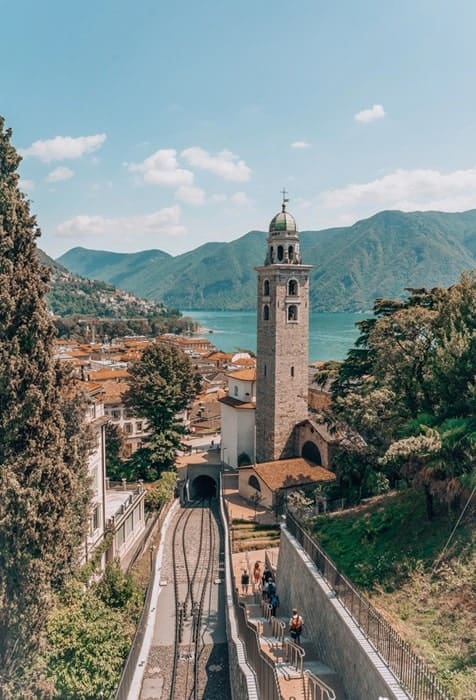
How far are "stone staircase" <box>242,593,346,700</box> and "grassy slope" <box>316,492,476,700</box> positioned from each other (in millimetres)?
1663

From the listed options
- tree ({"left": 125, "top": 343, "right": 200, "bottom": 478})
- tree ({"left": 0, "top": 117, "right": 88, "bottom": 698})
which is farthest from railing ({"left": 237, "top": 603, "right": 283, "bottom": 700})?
tree ({"left": 125, "top": 343, "right": 200, "bottom": 478})

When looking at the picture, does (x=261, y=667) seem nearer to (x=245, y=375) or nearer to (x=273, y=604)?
(x=273, y=604)

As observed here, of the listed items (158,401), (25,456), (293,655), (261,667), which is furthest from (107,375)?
(261,667)

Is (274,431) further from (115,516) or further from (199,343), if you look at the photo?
(199,343)

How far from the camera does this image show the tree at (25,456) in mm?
11375

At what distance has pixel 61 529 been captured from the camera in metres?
12.2

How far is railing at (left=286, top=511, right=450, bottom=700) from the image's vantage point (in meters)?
7.53

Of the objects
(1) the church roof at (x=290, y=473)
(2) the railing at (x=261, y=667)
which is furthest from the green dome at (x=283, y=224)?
(2) the railing at (x=261, y=667)

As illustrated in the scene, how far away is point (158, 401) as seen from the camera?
3459cm

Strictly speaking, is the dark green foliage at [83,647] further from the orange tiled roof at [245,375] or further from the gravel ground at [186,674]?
the orange tiled roof at [245,375]

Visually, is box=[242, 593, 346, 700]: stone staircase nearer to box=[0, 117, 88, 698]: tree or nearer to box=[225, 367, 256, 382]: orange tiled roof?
box=[0, 117, 88, 698]: tree

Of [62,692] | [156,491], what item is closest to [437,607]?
[62,692]

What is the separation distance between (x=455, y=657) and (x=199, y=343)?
99967mm

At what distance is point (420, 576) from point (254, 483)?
19035 millimetres
